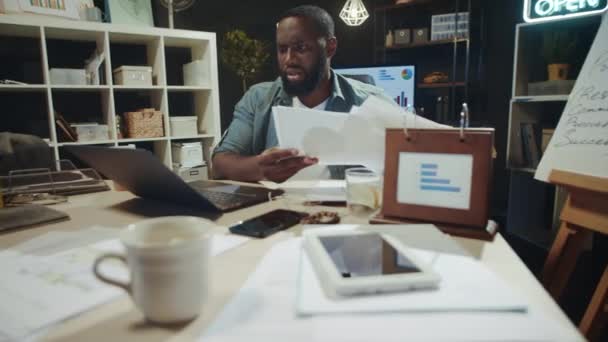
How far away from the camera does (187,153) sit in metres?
3.20

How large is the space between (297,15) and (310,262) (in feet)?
4.93

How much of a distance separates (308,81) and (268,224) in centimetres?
127

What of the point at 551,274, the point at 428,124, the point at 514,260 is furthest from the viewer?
the point at 551,274

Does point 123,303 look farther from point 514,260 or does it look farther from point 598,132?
point 598,132

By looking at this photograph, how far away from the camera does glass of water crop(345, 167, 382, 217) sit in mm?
895

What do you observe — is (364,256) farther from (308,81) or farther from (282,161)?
(308,81)

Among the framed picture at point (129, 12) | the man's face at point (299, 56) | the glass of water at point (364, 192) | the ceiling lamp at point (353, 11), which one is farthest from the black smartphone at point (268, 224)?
the ceiling lamp at point (353, 11)

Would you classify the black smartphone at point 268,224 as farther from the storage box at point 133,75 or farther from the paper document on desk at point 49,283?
the storage box at point 133,75

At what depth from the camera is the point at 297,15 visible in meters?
1.79

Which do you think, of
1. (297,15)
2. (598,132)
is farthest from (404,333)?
(297,15)

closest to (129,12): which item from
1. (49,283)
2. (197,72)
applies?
(197,72)

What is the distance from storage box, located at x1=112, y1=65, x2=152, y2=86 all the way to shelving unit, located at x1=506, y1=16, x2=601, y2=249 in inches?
106

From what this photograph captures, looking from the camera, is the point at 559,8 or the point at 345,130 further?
the point at 559,8

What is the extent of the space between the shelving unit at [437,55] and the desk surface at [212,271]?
3.03 m
